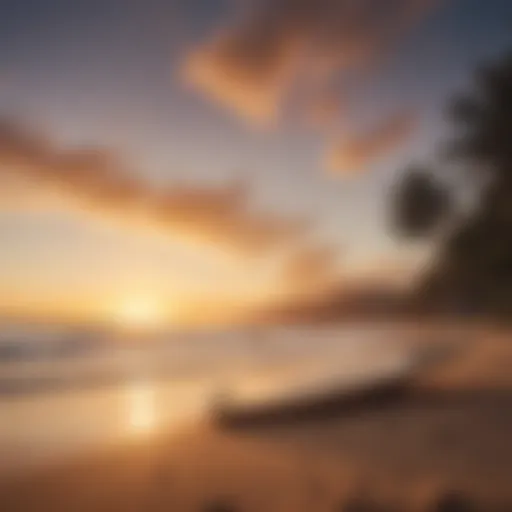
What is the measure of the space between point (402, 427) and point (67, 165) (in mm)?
797

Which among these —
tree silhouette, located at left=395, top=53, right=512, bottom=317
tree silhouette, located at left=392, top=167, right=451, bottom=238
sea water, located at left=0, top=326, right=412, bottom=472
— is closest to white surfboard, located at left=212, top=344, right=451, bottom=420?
sea water, located at left=0, top=326, right=412, bottom=472

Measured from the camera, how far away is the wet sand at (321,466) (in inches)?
43.7

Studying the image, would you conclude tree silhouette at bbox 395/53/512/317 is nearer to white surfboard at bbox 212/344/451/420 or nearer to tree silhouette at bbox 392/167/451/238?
tree silhouette at bbox 392/167/451/238

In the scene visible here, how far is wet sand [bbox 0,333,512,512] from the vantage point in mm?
1109

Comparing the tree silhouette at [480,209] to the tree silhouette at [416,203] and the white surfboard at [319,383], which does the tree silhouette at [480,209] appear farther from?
the white surfboard at [319,383]

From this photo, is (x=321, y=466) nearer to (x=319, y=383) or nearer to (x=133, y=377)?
(x=319, y=383)

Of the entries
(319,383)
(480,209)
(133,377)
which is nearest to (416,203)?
(480,209)

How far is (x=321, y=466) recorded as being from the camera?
116 centimetres

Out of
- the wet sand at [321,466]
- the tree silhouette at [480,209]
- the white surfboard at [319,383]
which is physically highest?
the tree silhouette at [480,209]

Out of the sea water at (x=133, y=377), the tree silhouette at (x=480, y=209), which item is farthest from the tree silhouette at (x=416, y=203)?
the sea water at (x=133, y=377)

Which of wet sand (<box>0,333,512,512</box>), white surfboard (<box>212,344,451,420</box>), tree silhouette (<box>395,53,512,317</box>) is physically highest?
tree silhouette (<box>395,53,512,317</box>)

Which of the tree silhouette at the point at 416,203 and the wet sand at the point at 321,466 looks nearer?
the wet sand at the point at 321,466

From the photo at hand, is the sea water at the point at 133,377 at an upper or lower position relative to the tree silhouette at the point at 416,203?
lower

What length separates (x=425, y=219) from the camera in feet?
4.14
